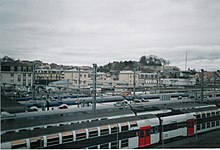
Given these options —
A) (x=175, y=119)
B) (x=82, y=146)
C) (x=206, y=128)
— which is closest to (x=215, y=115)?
(x=206, y=128)

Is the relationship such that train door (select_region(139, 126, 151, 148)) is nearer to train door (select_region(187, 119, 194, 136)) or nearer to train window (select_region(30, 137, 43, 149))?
train door (select_region(187, 119, 194, 136))

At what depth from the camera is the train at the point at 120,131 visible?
249 cm

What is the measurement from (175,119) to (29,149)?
286cm

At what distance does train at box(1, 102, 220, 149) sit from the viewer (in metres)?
2.49

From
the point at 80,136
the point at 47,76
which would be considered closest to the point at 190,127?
the point at 80,136

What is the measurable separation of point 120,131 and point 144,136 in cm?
53

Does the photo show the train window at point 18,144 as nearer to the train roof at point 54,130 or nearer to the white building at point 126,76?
the train roof at point 54,130

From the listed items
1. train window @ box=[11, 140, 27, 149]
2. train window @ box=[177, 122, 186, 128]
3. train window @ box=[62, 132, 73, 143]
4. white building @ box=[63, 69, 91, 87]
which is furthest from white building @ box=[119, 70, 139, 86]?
train window @ box=[11, 140, 27, 149]

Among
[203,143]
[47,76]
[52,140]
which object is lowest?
[203,143]

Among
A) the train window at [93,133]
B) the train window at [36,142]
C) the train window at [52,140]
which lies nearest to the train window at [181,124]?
the train window at [93,133]

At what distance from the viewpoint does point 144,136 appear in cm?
371

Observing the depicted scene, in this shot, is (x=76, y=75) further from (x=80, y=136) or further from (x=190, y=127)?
(x=80, y=136)

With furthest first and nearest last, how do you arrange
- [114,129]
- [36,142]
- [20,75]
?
[20,75] < [114,129] < [36,142]

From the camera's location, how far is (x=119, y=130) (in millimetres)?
3391
